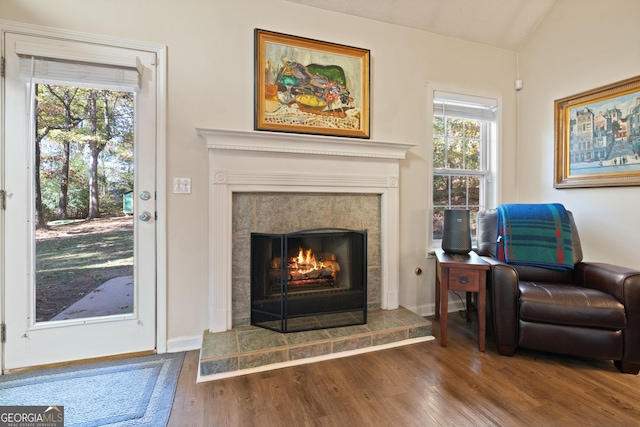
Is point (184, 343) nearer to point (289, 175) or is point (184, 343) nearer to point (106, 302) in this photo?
point (106, 302)

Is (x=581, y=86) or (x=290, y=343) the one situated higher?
(x=581, y=86)

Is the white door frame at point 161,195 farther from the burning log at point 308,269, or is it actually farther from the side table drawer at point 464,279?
the side table drawer at point 464,279

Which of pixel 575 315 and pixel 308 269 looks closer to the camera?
pixel 575 315

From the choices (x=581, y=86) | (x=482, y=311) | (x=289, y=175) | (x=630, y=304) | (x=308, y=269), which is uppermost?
(x=581, y=86)

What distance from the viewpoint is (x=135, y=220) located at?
6.72 ft

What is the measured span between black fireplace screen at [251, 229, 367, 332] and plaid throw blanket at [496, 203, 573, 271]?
4.10 feet

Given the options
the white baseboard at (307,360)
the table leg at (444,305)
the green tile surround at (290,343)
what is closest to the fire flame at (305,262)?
the green tile surround at (290,343)

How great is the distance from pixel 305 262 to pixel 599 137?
2.80 m

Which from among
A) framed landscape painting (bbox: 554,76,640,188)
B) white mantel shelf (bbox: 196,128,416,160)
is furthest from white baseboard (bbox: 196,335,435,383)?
framed landscape painting (bbox: 554,76,640,188)

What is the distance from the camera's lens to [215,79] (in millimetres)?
2168

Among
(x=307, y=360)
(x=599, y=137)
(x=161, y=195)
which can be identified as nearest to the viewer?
(x=307, y=360)

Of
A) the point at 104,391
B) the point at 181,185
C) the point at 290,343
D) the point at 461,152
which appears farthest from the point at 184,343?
the point at 461,152

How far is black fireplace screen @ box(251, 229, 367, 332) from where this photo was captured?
2195 mm

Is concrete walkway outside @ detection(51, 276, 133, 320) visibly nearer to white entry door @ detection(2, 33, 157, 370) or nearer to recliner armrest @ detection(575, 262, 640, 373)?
white entry door @ detection(2, 33, 157, 370)
